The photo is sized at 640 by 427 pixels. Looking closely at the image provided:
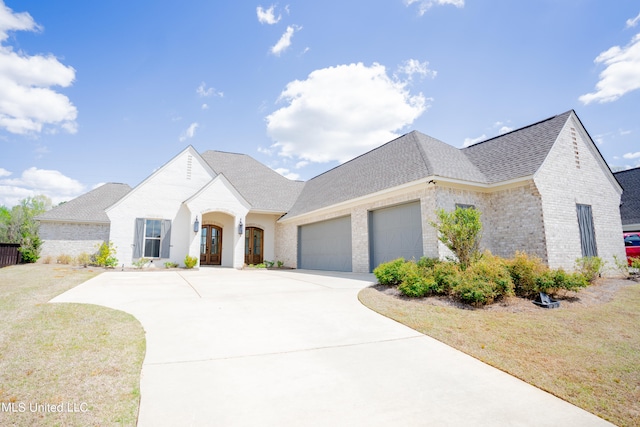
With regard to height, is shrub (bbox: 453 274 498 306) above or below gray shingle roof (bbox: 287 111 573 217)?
below

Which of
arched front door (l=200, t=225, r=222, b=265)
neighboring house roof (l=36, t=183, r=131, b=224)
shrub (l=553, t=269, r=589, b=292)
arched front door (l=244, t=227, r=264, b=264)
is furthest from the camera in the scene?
arched front door (l=244, t=227, r=264, b=264)

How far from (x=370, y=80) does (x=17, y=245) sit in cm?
2041

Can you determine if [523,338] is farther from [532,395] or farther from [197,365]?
[197,365]

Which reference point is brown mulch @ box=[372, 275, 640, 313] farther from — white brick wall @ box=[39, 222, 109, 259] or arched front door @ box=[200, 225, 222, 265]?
white brick wall @ box=[39, 222, 109, 259]

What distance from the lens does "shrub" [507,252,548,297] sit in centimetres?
754

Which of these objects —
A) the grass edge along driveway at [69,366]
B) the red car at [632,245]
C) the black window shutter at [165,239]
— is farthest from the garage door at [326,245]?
the red car at [632,245]

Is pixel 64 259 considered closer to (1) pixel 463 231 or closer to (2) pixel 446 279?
(2) pixel 446 279

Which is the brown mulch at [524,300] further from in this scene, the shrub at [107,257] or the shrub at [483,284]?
the shrub at [107,257]

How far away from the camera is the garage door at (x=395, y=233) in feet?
38.5

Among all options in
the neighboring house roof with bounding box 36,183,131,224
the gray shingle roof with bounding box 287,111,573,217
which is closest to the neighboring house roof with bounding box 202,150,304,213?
the gray shingle roof with bounding box 287,111,573,217

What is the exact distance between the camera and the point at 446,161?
12648 mm

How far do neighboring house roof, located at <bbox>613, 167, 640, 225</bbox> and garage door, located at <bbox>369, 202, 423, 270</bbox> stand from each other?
16888mm

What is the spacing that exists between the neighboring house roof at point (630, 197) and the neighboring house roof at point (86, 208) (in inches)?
1223

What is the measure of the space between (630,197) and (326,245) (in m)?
20.4
